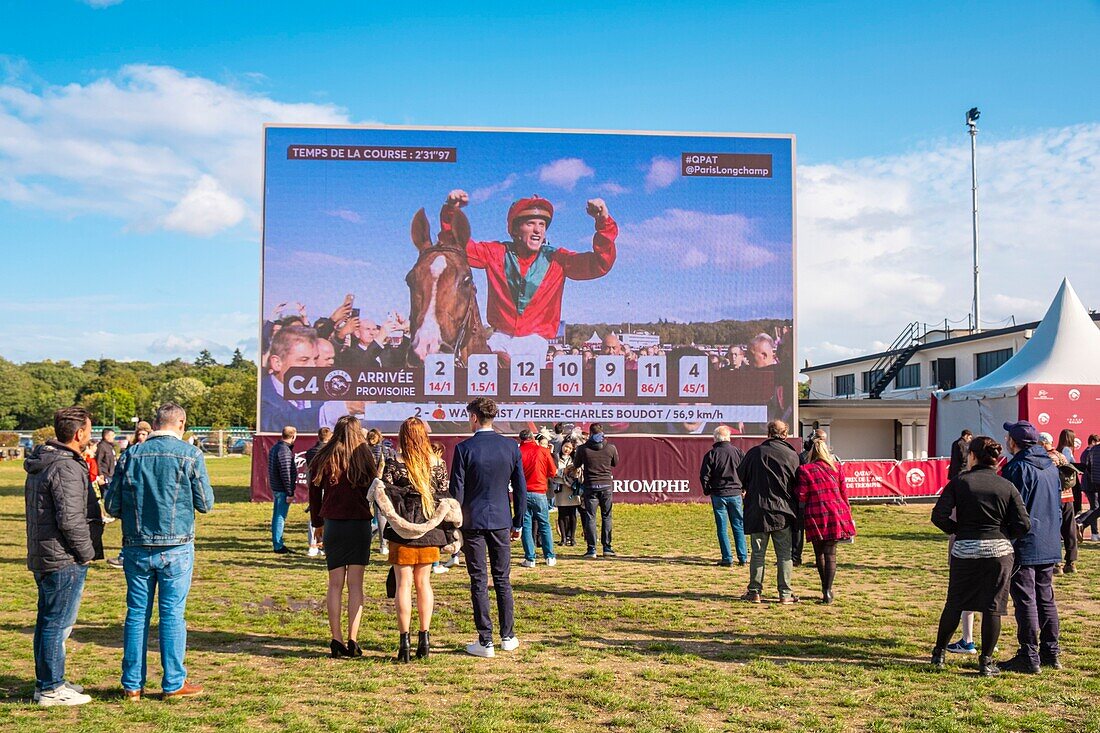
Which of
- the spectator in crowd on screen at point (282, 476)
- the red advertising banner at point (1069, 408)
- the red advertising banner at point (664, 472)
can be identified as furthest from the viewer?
the red advertising banner at point (664, 472)

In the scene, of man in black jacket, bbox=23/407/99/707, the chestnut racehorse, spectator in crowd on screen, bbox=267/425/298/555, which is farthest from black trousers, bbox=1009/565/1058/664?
the chestnut racehorse

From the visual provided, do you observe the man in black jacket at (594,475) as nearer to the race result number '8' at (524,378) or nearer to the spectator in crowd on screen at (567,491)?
the spectator in crowd on screen at (567,491)

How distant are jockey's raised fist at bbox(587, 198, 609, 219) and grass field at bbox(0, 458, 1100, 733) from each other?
1212cm

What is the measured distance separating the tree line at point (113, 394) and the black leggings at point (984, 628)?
281 feet

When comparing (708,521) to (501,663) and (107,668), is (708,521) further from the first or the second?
(107,668)

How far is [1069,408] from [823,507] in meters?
16.2

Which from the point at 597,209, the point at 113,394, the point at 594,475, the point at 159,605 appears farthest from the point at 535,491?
the point at 113,394

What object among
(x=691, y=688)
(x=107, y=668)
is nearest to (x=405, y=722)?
(x=691, y=688)

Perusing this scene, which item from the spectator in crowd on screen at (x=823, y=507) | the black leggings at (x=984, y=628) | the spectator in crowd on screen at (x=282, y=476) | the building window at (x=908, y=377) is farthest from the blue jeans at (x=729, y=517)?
the building window at (x=908, y=377)

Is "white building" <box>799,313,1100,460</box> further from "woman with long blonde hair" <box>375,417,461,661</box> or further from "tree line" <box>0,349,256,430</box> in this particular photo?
"tree line" <box>0,349,256,430</box>

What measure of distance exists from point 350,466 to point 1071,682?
16.8 feet

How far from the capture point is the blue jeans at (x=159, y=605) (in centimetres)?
548

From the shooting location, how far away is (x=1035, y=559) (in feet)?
20.9

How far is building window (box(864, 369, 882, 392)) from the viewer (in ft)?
154
